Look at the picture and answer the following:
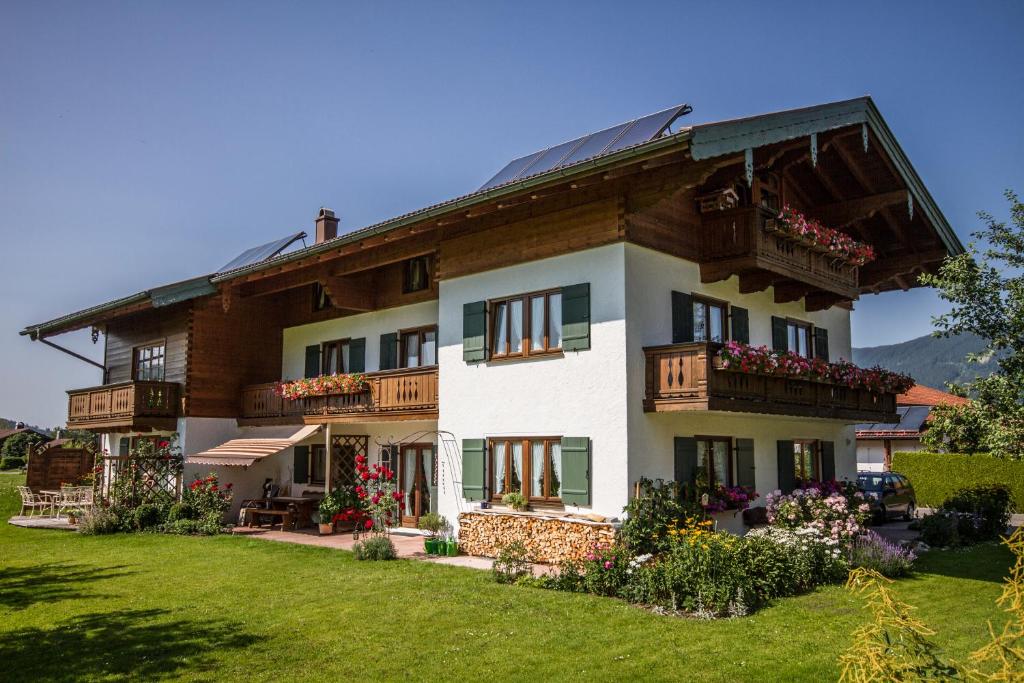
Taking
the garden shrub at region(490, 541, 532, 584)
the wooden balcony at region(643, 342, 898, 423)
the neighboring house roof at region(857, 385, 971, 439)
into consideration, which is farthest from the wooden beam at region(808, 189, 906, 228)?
the neighboring house roof at region(857, 385, 971, 439)

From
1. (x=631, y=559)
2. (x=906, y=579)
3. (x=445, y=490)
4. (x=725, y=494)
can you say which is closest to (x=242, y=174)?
(x=445, y=490)

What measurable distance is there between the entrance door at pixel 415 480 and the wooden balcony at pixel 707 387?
6794 millimetres

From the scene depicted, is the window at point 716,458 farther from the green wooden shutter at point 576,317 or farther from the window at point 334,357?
the window at point 334,357

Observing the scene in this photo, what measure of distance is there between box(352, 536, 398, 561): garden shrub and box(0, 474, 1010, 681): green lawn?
0.40 meters

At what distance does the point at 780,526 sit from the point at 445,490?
6.88 meters

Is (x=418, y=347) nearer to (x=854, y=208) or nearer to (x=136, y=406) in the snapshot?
(x=136, y=406)

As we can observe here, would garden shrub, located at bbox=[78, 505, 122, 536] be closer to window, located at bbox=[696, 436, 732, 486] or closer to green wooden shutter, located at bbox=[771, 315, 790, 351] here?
window, located at bbox=[696, 436, 732, 486]

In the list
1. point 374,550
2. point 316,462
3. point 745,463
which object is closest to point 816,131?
point 745,463

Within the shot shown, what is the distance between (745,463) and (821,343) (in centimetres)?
491

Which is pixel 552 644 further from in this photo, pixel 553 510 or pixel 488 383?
pixel 488 383

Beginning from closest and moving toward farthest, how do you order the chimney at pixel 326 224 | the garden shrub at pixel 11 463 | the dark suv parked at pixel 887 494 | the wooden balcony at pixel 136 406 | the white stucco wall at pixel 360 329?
the white stucco wall at pixel 360 329 < the dark suv parked at pixel 887 494 < the wooden balcony at pixel 136 406 < the chimney at pixel 326 224 < the garden shrub at pixel 11 463

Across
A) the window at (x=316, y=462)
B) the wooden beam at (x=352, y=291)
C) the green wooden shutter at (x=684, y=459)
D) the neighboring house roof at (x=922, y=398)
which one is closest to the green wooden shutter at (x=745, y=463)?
the green wooden shutter at (x=684, y=459)

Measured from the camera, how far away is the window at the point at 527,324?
53.6 ft

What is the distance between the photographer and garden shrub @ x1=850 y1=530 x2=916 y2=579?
1346 centimetres
